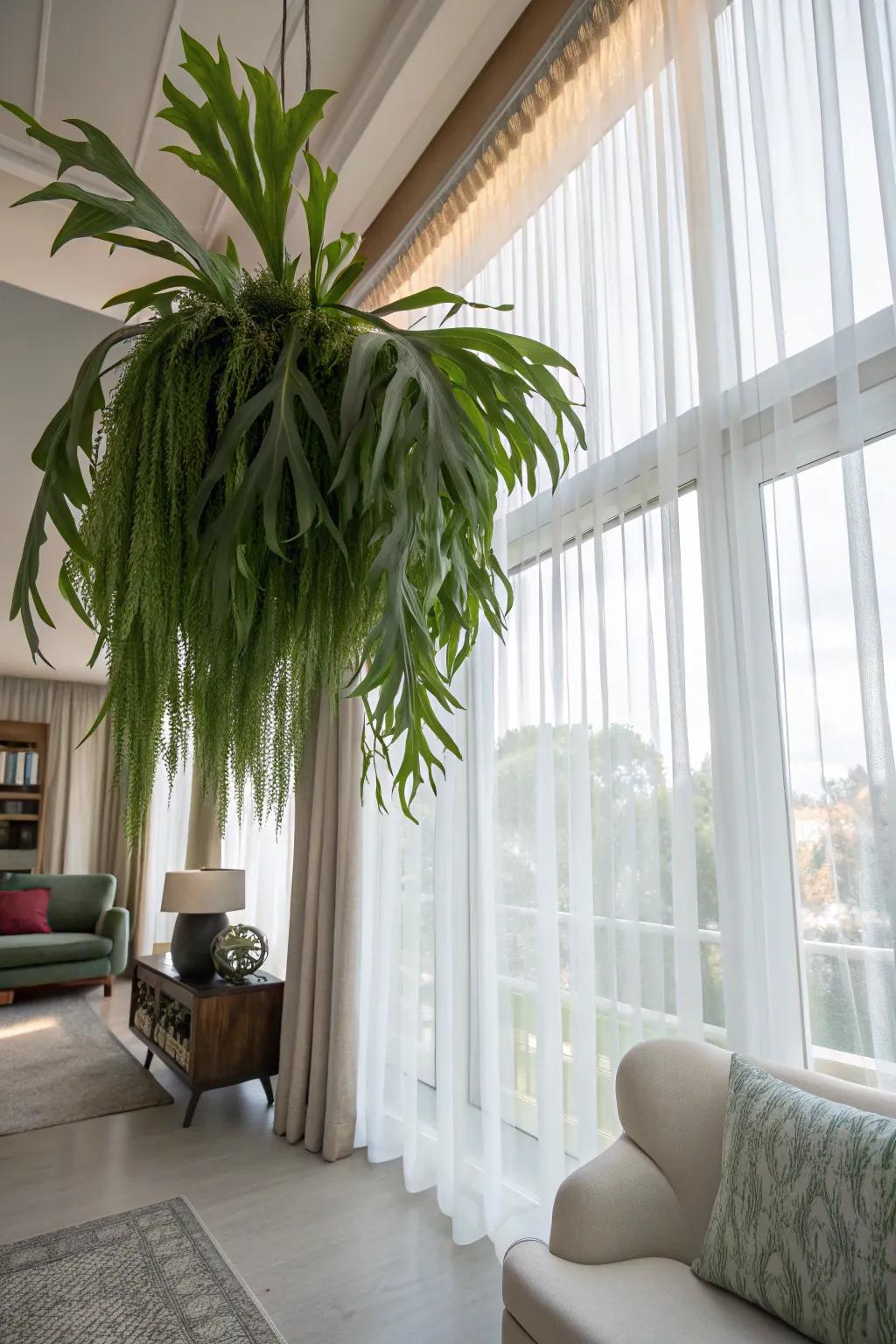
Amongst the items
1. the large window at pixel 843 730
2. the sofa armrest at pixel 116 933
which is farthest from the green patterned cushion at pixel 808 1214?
the sofa armrest at pixel 116 933

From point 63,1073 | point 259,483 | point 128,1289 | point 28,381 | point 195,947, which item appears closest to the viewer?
point 259,483

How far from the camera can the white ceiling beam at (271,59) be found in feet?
6.89

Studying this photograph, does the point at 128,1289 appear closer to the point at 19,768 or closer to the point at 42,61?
the point at 42,61

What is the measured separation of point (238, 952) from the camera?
332 cm

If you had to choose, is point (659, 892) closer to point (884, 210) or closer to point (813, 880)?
point (813, 880)

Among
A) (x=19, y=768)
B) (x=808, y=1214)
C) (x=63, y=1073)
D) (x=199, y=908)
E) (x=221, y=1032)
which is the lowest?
(x=63, y=1073)

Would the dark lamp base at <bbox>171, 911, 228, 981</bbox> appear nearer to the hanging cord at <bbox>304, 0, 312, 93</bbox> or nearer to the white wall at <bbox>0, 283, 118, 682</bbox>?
the white wall at <bbox>0, 283, 118, 682</bbox>

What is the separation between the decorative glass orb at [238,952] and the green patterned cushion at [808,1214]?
247cm

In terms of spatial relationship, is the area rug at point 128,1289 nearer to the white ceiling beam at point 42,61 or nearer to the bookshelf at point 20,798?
the white ceiling beam at point 42,61

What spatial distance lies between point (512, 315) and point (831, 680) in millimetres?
1467

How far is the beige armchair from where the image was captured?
1.07 m

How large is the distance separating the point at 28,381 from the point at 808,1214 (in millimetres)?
3326

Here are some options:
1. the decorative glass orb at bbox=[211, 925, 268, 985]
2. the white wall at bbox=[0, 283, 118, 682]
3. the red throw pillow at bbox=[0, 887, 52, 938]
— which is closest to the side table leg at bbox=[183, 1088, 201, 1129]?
the decorative glass orb at bbox=[211, 925, 268, 985]

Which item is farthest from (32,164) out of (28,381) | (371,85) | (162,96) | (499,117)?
(499,117)
